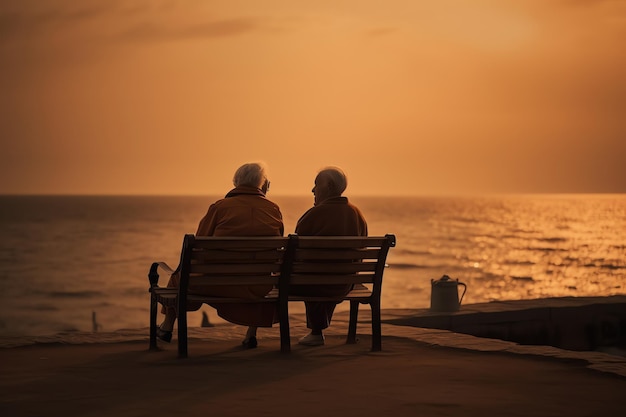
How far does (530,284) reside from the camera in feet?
231

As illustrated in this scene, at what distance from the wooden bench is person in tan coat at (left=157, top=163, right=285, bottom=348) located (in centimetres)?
13

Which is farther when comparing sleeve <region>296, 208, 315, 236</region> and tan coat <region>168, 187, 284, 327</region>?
sleeve <region>296, 208, 315, 236</region>

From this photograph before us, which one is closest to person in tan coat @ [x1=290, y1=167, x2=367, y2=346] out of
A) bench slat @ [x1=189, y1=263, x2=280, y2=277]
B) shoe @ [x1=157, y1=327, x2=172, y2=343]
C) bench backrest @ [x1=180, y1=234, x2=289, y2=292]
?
bench backrest @ [x1=180, y1=234, x2=289, y2=292]

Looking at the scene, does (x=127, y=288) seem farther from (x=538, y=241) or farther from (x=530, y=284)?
(x=538, y=241)

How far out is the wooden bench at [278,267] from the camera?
735cm

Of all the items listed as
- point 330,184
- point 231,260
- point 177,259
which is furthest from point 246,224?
point 177,259

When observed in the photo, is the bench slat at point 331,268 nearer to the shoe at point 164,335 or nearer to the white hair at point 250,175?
the white hair at point 250,175

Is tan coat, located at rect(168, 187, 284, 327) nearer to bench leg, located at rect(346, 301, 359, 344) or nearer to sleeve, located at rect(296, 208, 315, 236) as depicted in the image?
sleeve, located at rect(296, 208, 315, 236)

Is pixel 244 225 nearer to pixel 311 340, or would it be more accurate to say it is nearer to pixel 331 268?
pixel 331 268

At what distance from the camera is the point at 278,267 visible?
7.59 m

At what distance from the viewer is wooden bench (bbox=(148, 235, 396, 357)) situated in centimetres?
735

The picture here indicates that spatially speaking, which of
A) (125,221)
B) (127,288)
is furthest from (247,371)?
(125,221)

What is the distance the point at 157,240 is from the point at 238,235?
100392mm

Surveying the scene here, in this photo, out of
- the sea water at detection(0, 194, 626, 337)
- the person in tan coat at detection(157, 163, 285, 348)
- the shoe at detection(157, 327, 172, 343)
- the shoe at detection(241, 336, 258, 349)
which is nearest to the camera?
the person in tan coat at detection(157, 163, 285, 348)
